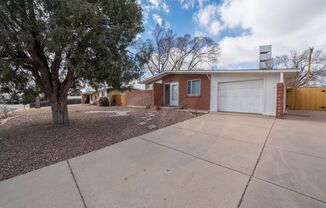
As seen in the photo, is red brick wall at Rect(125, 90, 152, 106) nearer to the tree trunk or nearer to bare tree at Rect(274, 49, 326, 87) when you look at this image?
the tree trunk

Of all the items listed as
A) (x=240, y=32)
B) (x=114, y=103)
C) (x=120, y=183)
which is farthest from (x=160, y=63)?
(x=120, y=183)

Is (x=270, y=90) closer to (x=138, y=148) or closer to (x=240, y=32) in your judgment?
(x=240, y=32)

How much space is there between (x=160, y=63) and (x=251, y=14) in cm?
1870

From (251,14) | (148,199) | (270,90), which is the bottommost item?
(148,199)

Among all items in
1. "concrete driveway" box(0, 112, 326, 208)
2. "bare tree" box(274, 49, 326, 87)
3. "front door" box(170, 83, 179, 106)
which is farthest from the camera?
"bare tree" box(274, 49, 326, 87)

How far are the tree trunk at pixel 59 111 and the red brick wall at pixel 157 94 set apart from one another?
7227 millimetres

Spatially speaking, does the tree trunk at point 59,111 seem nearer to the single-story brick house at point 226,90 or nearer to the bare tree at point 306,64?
the single-story brick house at point 226,90

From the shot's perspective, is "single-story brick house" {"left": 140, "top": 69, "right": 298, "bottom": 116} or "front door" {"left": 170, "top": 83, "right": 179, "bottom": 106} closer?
"single-story brick house" {"left": 140, "top": 69, "right": 298, "bottom": 116}

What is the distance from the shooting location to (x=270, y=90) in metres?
8.77

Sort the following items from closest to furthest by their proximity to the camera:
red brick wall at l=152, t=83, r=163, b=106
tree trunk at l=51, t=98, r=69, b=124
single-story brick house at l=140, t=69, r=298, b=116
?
1. tree trunk at l=51, t=98, r=69, b=124
2. single-story brick house at l=140, t=69, r=298, b=116
3. red brick wall at l=152, t=83, r=163, b=106

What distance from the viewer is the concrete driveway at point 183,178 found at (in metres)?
2.13

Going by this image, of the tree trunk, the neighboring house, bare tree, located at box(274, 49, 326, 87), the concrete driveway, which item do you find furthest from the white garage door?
bare tree, located at box(274, 49, 326, 87)

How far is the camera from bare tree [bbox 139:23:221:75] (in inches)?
967

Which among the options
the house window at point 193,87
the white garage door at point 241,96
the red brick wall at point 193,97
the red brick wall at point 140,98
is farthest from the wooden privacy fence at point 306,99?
the red brick wall at point 140,98
